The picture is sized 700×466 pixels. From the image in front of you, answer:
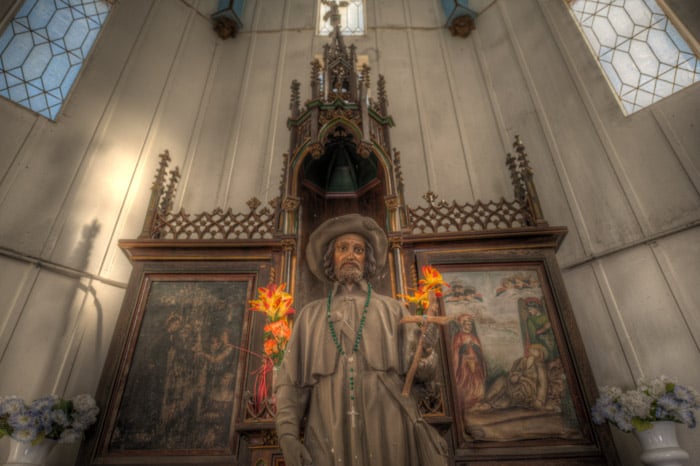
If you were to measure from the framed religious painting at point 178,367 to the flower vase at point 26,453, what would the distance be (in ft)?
1.03

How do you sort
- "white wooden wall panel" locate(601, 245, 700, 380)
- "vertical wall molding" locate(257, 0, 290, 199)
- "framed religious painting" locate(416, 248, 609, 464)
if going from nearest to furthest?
"framed religious painting" locate(416, 248, 609, 464) < "white wooden wall panel" locate(601, 245, 700, 380) < "vertical wall molding" locate(257, 0, 290, 199)

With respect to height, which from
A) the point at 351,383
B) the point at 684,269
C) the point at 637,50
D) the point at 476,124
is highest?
the point at 637,50

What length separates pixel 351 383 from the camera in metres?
2.17

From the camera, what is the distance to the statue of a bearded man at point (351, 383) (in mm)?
1982

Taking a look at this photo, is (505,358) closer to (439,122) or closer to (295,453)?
(295,453)

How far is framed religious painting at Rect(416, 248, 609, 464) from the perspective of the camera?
10.2 feet

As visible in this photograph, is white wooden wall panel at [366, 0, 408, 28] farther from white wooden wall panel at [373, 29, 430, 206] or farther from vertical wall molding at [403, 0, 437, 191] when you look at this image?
white wooden wall panel at [373, 29, 430, 206]

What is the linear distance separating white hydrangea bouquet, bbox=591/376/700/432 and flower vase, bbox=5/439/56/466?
425cm

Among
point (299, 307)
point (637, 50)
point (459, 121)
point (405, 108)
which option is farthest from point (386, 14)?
point (299, 307)

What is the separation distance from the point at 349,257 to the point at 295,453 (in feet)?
3.96

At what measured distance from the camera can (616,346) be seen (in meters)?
4.16

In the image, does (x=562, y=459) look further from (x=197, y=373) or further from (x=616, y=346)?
(x=197, y=373)

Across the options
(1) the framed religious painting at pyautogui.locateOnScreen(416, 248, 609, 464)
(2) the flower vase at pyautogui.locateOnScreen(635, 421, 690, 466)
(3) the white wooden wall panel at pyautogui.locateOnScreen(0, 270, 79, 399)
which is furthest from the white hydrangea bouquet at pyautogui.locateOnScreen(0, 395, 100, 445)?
(2) the flower vase at pyautogui.locateOnScreen(635, 421, 690, 466)

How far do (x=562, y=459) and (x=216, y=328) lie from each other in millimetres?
3043
